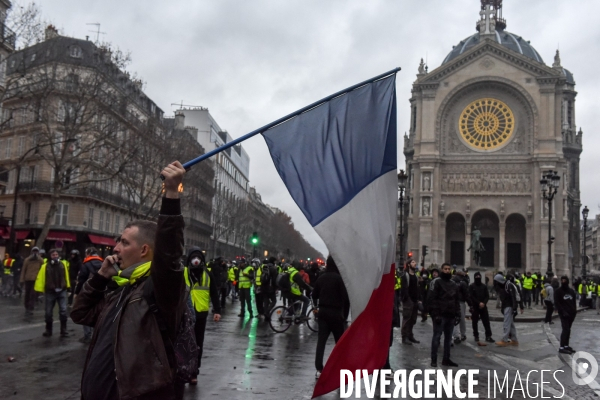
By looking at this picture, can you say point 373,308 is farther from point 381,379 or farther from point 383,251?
point 381,379

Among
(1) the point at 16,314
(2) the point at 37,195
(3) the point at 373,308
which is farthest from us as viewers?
(2) the point at 37,195

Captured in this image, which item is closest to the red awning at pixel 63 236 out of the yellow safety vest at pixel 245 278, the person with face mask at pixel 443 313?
the yellow safety vest at pixel 245 278

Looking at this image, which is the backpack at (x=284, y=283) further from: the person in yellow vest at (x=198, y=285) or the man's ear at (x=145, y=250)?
the man's ear at (x=145, y=250)

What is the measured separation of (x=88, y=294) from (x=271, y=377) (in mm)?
6172

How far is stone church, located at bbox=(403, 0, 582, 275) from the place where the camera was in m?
59.9

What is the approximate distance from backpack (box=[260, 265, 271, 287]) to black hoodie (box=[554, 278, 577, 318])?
7.90 meters

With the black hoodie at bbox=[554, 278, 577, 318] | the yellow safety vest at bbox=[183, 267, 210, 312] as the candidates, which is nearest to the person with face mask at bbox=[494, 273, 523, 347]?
the black hoodie at bbox=[554, 278, 577, 318]

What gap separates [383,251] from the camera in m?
5.57

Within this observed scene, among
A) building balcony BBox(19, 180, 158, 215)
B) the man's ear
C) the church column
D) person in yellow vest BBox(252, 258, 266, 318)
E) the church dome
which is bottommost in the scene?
person in yellow vest BBox(252, 258, 266, 318)

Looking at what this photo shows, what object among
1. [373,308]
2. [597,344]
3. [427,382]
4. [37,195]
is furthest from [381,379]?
[37,195]

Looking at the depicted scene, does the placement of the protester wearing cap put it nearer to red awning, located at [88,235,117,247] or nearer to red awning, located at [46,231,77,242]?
red awning, located at [46,231,77,242]

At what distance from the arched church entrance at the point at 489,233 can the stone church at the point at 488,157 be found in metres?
0.10

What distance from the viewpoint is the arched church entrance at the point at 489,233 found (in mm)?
62531

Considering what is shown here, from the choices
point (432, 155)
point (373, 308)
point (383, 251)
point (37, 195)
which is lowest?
point (373, 308)
